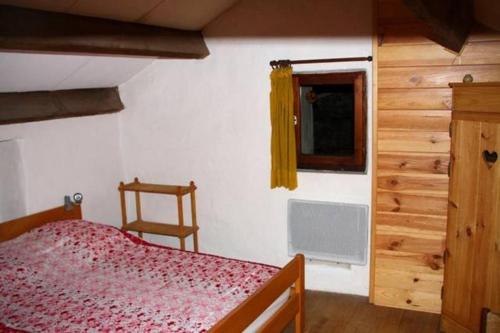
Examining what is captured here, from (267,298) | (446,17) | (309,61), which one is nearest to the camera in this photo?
(446,17)

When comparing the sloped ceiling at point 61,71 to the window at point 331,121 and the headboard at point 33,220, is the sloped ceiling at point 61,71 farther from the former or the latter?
the window at point 331,121

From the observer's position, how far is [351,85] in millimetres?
3729

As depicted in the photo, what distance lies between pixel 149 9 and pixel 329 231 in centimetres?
205

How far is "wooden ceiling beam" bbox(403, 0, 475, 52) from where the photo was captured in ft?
5.71

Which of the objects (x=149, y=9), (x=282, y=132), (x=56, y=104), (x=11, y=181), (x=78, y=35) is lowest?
(x=11, y=181)

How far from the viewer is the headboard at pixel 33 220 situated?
3523 mm

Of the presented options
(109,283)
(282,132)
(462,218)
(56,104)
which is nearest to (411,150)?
(462,218)

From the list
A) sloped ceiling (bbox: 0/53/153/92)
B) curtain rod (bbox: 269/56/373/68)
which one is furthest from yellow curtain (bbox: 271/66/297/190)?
sloped ceiling (bbox: 0/53/153/92)

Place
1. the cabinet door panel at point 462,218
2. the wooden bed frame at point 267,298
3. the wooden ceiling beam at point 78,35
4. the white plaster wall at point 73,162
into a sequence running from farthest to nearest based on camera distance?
the white plaster wall at point 73,162 → the cabinet door panel at point 462,218 → the wooden ceiling beam at point 78,35 → the wooden bed frame at point 267,298

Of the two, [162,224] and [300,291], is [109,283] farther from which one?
[162,224]

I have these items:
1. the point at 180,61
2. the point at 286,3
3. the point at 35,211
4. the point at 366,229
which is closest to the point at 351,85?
the point at 286,3

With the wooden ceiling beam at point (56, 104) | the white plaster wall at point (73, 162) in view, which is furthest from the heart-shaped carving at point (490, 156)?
the white plaster wall at point (73, 162)

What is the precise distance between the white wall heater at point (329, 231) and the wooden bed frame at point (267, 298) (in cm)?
91

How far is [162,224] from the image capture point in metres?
4.52
